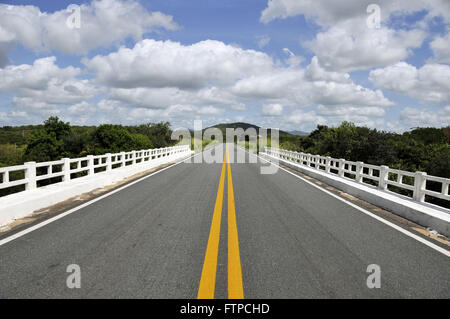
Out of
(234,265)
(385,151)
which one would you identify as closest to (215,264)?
(234,265)

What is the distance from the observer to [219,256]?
530cm

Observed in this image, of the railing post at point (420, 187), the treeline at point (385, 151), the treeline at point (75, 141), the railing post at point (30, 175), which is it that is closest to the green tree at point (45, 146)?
the treeline at point (75, 141)

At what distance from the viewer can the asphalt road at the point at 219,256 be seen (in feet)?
13.7

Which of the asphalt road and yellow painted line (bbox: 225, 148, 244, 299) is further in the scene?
the asphalt road

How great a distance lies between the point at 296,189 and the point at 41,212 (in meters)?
8.86

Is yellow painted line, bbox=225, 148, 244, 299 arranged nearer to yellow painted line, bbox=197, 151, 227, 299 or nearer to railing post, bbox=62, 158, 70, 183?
yellow painted line, bbox=197, 151, 227, 299

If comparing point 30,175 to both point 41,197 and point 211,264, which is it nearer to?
point 41,197

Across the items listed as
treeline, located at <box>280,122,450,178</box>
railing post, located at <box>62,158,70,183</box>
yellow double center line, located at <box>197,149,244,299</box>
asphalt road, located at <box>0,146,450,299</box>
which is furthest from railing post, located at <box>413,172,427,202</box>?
treeline, located at <box>280,122,450,178</box>

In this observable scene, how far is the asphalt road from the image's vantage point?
4.18 m

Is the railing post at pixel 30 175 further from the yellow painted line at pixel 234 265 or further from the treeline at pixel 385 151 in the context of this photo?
the treeline at pixel 385 151

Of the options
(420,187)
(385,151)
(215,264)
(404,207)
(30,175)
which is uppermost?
(385,151)

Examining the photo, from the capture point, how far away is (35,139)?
62.5 metres

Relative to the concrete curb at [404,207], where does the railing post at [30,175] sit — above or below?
above
